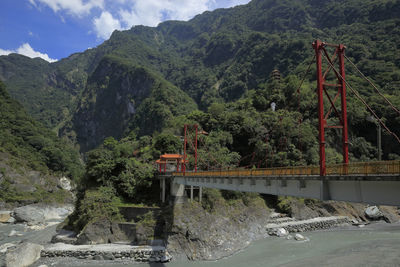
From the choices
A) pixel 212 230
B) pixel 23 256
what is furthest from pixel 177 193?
pixel 23 256

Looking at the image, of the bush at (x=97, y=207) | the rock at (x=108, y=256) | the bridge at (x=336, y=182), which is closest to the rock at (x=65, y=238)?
the bush at (x=97, y=207)

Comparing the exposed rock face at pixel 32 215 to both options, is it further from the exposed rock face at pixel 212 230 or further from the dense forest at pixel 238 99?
the exposed rock face at pixel 212 230

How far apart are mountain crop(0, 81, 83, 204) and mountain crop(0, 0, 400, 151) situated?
31.8m

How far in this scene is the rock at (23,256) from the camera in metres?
23.5

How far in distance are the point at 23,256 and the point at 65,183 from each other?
56.9m

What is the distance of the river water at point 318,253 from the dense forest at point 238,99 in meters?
13.7

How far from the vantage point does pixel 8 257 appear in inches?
938

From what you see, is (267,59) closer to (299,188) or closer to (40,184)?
(40,184)

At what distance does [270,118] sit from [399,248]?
32154mm

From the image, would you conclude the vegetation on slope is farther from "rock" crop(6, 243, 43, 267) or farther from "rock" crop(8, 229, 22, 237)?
"rock" crop(6, 243, 43, 267)

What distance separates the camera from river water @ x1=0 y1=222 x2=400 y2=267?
24766 millimetres

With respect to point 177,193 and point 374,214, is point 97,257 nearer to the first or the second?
point 177,193

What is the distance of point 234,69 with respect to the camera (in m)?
135

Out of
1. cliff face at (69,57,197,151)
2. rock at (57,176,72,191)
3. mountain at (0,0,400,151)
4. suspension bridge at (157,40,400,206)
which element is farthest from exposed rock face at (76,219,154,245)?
cliff face at (69,57,197,151)
